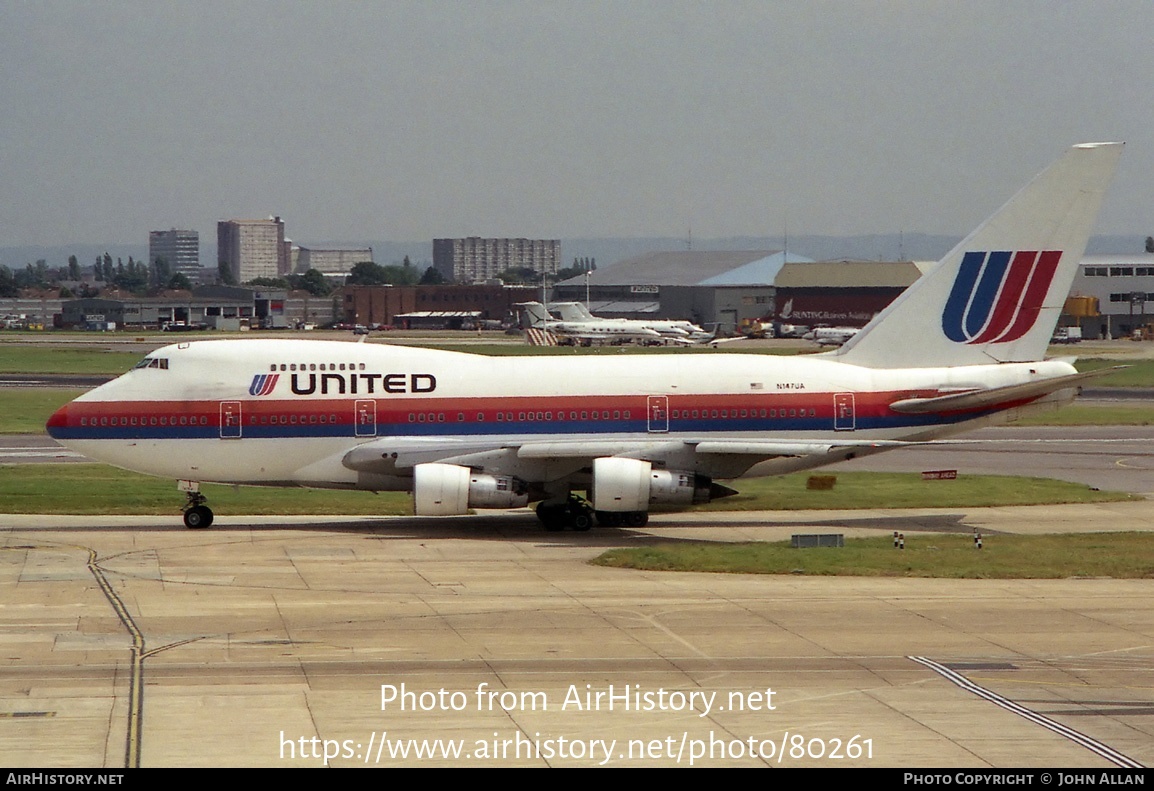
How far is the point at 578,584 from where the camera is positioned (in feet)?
107

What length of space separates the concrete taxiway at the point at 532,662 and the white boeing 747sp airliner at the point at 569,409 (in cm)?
340

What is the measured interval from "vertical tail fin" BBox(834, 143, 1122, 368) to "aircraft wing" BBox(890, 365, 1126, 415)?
66.3 inches

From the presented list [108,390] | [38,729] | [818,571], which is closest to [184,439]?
[108,390]

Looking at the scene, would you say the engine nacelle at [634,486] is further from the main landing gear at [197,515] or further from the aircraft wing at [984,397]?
the main landing gear at [197,515]

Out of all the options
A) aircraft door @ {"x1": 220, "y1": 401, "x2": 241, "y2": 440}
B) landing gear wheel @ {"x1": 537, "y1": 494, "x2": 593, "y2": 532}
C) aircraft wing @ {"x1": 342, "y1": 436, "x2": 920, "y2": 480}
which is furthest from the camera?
landing gear wheel @ {"x1": 537, "y1": 494, "x2": 593, "y2": 532}

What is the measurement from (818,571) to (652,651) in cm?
944

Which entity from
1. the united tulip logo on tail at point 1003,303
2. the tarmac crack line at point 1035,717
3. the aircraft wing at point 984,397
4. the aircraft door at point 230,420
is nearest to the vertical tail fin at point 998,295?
the united tulip logo on tail at point 1003,303

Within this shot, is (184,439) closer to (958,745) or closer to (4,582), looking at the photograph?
(4,582)

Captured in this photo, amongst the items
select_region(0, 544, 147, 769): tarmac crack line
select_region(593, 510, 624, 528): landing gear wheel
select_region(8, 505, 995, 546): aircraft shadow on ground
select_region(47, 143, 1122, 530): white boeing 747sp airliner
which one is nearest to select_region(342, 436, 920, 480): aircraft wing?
select_region(47, 143, 1122, 530): white boeing 747sp airliner

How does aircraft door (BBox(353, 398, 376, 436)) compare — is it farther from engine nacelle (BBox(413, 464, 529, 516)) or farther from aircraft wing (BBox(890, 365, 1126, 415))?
aircraft wing (BBox(890, 365, 1126, 415))

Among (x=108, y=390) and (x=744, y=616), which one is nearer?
(x=744, y=616)

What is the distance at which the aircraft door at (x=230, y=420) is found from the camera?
41.6 meters

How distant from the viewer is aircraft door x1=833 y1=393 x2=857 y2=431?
1681 inches

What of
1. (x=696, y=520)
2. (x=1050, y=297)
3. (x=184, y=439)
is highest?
(x=1050, y=297)
